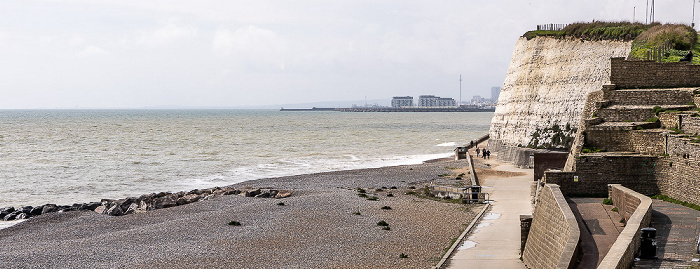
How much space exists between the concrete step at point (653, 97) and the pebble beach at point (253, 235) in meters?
9.63

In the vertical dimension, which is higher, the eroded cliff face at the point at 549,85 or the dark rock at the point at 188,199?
the eroded cliff face at the point at 549,85

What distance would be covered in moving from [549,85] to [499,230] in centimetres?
3406

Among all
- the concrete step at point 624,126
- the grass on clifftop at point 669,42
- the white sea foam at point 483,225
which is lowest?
the white sea foam at point 483,225

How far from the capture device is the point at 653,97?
31.4 metres

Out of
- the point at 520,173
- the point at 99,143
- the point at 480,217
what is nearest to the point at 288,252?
the point at 480,217

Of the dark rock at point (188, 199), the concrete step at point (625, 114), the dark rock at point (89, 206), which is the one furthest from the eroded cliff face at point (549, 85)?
the dark rock at point (89, 206)

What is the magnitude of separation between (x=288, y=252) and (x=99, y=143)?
291ft

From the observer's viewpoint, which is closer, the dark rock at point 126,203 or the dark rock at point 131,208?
the dark rock at point 131,208

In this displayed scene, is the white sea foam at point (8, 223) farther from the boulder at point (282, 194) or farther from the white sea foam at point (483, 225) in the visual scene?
the white sea foam at point (483, 225)

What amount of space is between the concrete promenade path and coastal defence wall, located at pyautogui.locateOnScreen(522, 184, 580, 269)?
1.09 meters

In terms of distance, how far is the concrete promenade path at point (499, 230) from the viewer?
24150mm

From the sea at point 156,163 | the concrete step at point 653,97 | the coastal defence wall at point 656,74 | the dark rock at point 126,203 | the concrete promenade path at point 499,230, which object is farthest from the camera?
the sea at point 156,163

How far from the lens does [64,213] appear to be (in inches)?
1510

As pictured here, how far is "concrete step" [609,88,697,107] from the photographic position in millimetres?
30562
